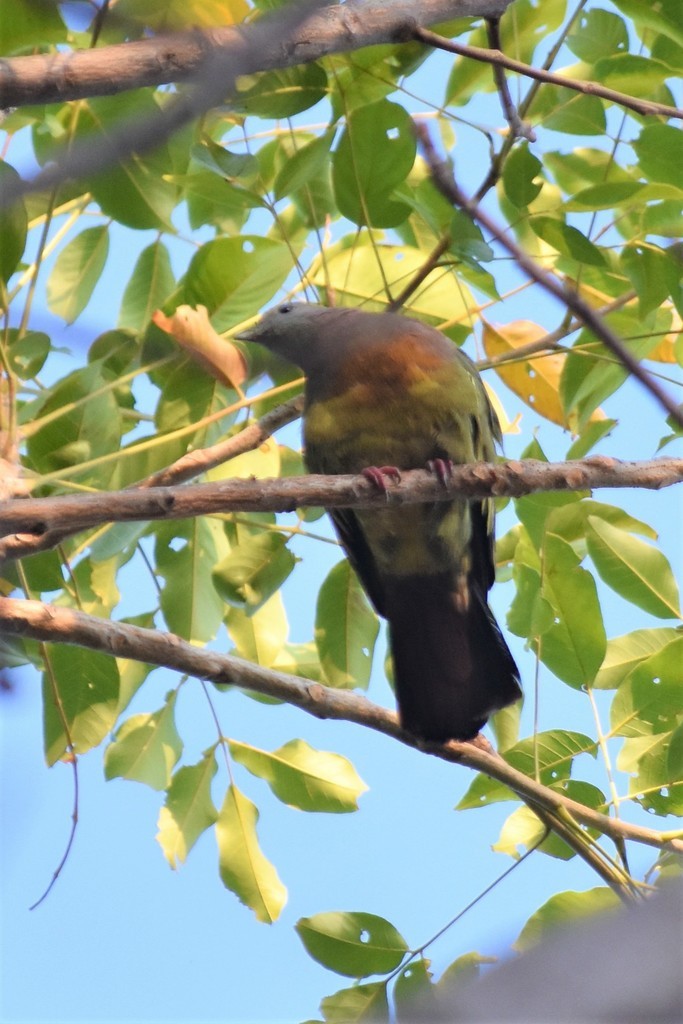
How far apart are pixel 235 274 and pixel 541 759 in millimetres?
1433

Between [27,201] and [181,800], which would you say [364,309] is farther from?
[181,800]

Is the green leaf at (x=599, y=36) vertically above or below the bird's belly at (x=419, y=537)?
above

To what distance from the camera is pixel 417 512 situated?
3.17m

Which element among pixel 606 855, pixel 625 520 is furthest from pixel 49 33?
pixel 606 855

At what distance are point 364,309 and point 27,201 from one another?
1.08m

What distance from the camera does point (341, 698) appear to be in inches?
101

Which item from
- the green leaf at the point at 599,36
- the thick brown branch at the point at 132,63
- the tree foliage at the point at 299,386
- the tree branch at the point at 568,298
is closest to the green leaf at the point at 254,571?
the tree foliage at the point at 299,386

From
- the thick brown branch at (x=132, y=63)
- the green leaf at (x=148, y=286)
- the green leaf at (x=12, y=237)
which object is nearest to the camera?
the thick brown branch at (x=132, y=63)

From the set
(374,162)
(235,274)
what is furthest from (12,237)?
(374,162)

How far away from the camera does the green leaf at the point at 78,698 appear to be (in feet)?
9.07

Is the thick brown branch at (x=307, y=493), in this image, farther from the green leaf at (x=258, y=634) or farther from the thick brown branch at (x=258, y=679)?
the green leaf at (x=258, y=634)

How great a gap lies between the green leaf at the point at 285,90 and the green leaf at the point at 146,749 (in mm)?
1588

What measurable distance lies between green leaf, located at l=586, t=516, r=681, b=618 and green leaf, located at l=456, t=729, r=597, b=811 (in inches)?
15.0

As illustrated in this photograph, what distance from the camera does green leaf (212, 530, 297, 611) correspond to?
2.73 m
